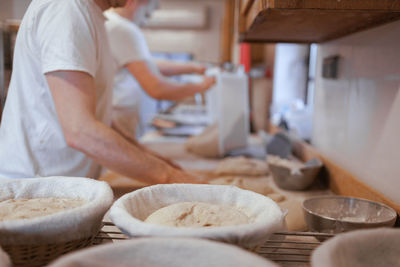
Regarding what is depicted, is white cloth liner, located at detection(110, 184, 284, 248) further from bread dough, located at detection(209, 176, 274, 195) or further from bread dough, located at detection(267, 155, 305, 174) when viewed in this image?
bread dough, located at detection(267, 155, 305, 174)

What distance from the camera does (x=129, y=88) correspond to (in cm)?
216

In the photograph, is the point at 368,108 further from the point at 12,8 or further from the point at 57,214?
the point at 12,8

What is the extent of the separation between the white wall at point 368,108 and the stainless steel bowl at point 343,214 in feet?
0.29

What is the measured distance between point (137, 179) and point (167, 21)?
5353mm

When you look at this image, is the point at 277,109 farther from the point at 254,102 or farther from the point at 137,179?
the point at 137,179

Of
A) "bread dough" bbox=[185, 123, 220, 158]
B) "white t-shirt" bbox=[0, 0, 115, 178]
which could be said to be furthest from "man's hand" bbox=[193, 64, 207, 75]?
Result: "white t-shirt" bbox=[0, 0, 115, 178]

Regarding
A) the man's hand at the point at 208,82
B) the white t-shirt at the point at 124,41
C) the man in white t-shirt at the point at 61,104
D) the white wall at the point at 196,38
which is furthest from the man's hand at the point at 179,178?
the white wall at the point at 196,38

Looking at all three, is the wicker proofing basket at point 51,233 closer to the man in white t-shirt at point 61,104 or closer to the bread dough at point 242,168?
the man in white t-shirt at point 61,104

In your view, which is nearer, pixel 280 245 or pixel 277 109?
pixel 280 245

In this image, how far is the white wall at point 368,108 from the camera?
95cm

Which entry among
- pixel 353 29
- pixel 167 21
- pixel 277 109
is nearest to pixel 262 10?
pixel 353 29

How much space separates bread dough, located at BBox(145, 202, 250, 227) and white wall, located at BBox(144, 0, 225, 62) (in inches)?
223

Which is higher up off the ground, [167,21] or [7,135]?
[167,21]

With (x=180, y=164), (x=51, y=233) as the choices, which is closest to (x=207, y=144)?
(x=180, y=164)
